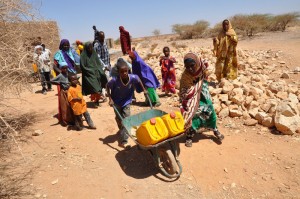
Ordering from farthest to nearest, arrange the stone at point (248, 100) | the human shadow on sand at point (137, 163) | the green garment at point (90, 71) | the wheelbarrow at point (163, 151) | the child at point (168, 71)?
1. the child at point (168, 71)
2. the green garment at point (90, 71)
3. the stone at point (248, 100)
4. the human shadow on sand at point (137, 163)
5. the wheelbarrow at point (163, 151)

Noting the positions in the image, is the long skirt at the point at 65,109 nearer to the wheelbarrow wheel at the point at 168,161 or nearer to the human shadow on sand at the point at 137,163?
the human shadow on sand at the point at 137,163

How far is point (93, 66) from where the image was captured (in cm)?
626

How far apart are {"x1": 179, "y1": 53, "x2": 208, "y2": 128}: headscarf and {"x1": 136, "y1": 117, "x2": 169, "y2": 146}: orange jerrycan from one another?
0.85 metres

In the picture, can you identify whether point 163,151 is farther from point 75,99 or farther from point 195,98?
point 75,99

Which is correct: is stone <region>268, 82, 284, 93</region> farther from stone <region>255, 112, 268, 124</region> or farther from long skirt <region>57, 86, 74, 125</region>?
long skirt <region>57, 86, 74, 125</region>

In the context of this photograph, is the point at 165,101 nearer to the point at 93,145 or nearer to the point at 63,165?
the point at 93,145

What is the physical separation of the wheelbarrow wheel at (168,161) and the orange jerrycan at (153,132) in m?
0.32

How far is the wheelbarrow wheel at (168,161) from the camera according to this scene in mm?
3465

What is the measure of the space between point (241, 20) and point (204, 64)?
76.1 ft

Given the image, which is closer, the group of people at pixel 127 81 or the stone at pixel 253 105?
the group of people at pixel 127 81

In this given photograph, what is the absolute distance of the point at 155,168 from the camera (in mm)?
3828

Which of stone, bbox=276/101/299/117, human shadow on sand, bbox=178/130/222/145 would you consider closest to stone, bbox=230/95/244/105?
stone, bbox=276/101/299/117

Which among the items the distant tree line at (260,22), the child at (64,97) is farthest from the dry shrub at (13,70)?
the distant tree line at (260,22)

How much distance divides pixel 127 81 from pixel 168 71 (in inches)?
116
